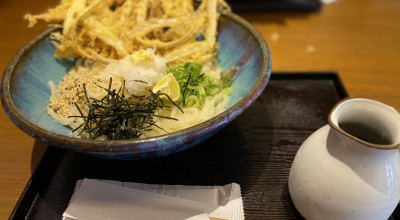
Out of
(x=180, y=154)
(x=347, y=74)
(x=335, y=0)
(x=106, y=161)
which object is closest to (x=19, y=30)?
(x=106, y=161)

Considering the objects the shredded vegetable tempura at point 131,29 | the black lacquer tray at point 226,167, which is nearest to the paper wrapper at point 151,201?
the black lacquer tray at point 226,167

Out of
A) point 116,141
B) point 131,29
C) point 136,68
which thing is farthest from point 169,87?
point 131,29

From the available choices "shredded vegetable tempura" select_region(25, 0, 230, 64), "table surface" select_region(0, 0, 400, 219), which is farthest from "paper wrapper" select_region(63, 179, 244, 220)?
"shredded vegetable tempura" select_region(25, 0, 230, 64)

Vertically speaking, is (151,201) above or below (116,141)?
below

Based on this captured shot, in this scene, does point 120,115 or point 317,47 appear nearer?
point 120,115

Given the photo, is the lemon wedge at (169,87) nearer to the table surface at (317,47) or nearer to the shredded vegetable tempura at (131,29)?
the shredded vegetable tempura at (131,29)

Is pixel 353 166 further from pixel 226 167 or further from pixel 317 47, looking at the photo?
pixel 317 47

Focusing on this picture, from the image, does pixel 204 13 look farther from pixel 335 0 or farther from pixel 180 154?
pixel 335 0

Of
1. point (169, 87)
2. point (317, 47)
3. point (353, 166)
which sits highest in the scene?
point (169, 87)
